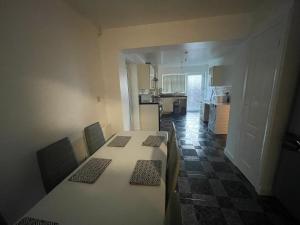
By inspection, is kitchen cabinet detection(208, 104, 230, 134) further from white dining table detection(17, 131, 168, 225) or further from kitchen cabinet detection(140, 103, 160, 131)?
white dining table detection(17, 131, 168, 225)

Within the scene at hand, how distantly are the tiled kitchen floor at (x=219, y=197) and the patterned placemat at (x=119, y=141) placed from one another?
1.00 metres

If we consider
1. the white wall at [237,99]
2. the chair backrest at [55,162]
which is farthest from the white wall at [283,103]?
the chair backrest at [55,162]

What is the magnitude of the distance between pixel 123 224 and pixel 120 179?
36 cm

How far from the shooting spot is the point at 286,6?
1342 millimetres

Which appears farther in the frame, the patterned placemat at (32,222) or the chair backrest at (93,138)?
the chair backrest at (93,138)

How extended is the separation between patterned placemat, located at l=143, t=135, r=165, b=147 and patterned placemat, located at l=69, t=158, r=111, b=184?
0.52m

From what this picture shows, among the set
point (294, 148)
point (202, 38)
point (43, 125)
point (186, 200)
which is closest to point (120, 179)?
point (43, 125)

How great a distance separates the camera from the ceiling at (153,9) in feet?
5.40

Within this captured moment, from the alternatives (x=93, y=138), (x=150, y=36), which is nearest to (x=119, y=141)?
(x=93, y=138)

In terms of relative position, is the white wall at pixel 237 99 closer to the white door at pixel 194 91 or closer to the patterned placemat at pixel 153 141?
the patterned placemat at pixel 153 141

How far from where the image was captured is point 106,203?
0.80 m

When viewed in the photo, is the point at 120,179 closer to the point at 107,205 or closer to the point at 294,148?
the point at 107,205

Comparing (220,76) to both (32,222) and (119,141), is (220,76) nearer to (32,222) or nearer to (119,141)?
(119,141)

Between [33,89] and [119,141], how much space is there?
1.04 m
